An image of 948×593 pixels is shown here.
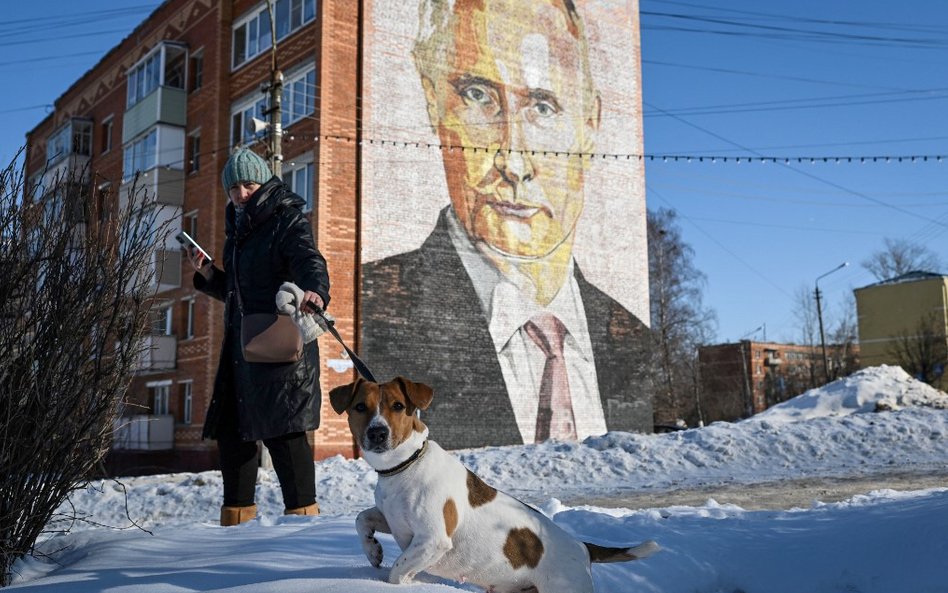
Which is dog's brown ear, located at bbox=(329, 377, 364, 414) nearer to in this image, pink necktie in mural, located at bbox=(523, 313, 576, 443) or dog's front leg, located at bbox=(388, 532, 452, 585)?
dog's front leg, located at bbox=(388, 532, 452, 585)

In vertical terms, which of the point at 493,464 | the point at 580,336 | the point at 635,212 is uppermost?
the point at 635,212

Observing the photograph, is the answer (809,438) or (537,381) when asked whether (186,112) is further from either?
(809,438)

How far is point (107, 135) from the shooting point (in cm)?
3141

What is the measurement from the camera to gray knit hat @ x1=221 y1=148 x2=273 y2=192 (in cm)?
492

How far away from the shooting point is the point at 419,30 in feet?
68.5

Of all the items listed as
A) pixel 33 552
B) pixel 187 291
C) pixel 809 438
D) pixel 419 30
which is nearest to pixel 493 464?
pixel 809 438

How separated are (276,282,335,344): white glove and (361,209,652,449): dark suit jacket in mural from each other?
1496 centimetres

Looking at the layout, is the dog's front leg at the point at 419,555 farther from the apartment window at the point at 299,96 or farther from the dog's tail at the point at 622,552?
the apartment window at the point at 299,96

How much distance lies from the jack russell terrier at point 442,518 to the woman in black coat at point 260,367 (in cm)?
152

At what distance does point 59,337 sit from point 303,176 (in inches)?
654

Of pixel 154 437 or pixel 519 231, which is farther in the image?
pixel 154 437

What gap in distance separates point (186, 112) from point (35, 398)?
23778mm

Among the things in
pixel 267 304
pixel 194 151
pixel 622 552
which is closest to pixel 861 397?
pixel 267 304

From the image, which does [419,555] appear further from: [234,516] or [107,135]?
[107,135]
